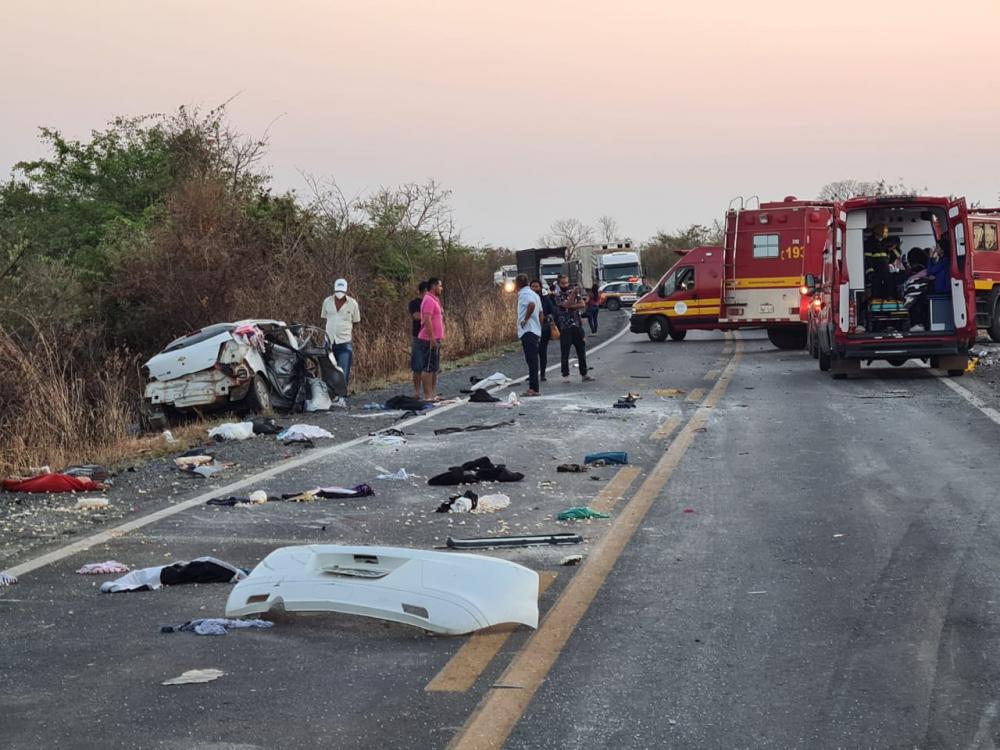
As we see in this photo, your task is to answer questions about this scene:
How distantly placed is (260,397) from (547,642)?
1196 centimetres

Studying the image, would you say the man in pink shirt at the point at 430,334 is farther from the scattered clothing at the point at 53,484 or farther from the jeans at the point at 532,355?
the scattered clothing at the point at 53,484

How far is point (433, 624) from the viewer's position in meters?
5.88

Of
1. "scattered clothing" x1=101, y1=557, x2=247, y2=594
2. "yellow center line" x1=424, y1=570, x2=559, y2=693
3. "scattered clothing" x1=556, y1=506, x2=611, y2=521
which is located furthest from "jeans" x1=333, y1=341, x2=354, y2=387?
"yellow center line" x1=424, y1=570, x2=559, y2=693

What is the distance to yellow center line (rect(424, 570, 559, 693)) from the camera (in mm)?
5105

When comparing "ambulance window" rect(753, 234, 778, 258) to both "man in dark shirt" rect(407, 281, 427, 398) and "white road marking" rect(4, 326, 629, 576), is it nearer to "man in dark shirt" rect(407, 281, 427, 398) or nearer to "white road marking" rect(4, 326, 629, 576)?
"man in dark shirt" rect(407, 281, 427, 398)

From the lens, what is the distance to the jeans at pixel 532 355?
19.2 m

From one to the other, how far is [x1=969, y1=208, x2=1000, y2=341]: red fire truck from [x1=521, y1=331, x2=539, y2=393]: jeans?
43.5 ft

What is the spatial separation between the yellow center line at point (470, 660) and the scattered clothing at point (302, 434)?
8.28 metres

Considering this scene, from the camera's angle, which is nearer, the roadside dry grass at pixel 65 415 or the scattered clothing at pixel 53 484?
the scattered clothing at pixel 53 484

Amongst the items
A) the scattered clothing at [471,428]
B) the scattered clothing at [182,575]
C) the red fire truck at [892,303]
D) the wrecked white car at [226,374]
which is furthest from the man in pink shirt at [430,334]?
the scattered clothing at [182,575]

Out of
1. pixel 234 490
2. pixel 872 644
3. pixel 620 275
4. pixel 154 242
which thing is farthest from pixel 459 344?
pixel 620 275

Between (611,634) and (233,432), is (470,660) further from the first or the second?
(233,432)

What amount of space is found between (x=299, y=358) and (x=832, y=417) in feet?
23.1

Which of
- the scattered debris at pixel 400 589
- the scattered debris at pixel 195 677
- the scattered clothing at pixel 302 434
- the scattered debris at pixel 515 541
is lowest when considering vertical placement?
the scattered clothing at pixel 302 434
